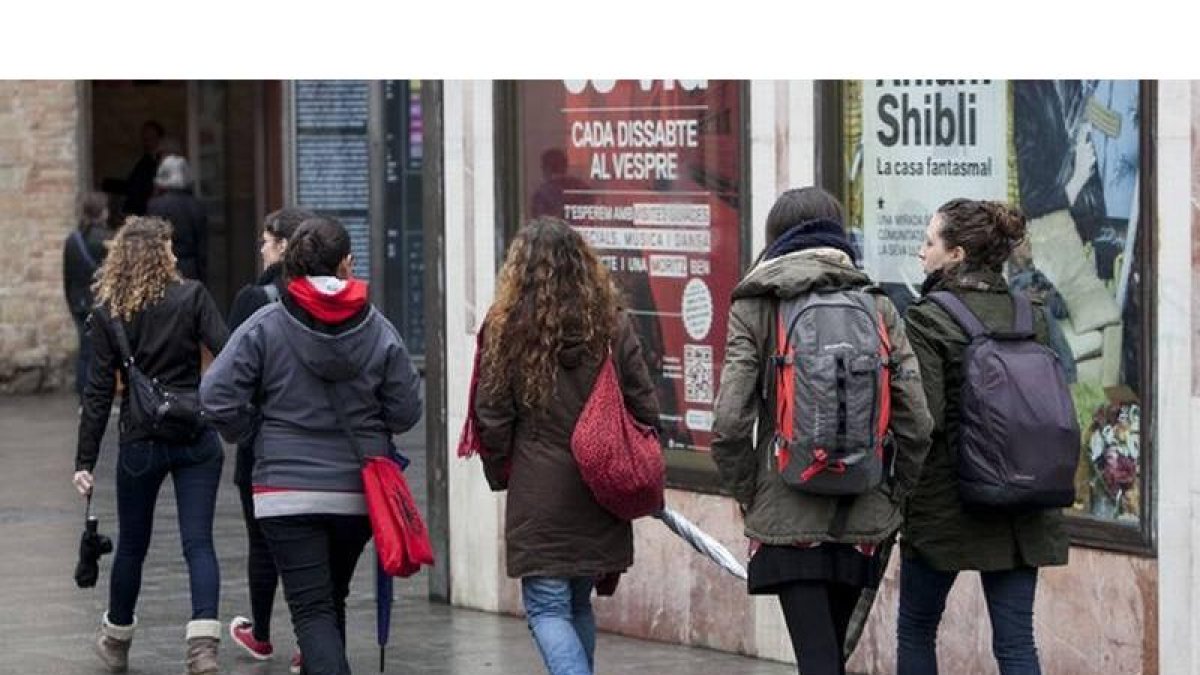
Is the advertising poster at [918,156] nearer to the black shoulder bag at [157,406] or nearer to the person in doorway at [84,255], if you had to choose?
the black shoulder bag at [157,406]

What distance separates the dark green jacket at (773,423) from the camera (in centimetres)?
735

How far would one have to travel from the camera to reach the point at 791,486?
7.36 meters

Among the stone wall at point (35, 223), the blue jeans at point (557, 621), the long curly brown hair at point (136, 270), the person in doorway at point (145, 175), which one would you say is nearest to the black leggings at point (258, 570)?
the long curly brown hair at point (136, 270)

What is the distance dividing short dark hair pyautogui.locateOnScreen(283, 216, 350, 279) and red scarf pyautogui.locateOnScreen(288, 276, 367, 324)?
39 mm

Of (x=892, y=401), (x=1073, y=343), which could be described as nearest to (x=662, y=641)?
(x=1073, y=343)

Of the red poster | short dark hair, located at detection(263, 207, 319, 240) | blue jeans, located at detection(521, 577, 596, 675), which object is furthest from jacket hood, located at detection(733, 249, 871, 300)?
the red poster

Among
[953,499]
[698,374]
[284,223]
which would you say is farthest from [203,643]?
[953,499]

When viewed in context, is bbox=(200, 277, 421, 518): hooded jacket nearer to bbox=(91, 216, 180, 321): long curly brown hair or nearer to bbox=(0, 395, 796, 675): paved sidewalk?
bbox=(91, 216, 180, 321): long curly brown hair

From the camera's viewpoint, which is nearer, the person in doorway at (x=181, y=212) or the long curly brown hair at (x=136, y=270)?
the long curly brown hair at (x=136, y=270)

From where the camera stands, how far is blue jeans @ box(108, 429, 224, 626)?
972 centimetres

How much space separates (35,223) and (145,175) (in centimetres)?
194

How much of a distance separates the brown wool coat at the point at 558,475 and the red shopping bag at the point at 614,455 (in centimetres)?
4

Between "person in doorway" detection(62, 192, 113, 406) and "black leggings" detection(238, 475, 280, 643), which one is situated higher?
"person in doorway" detection(62, 192, 113, 406)
